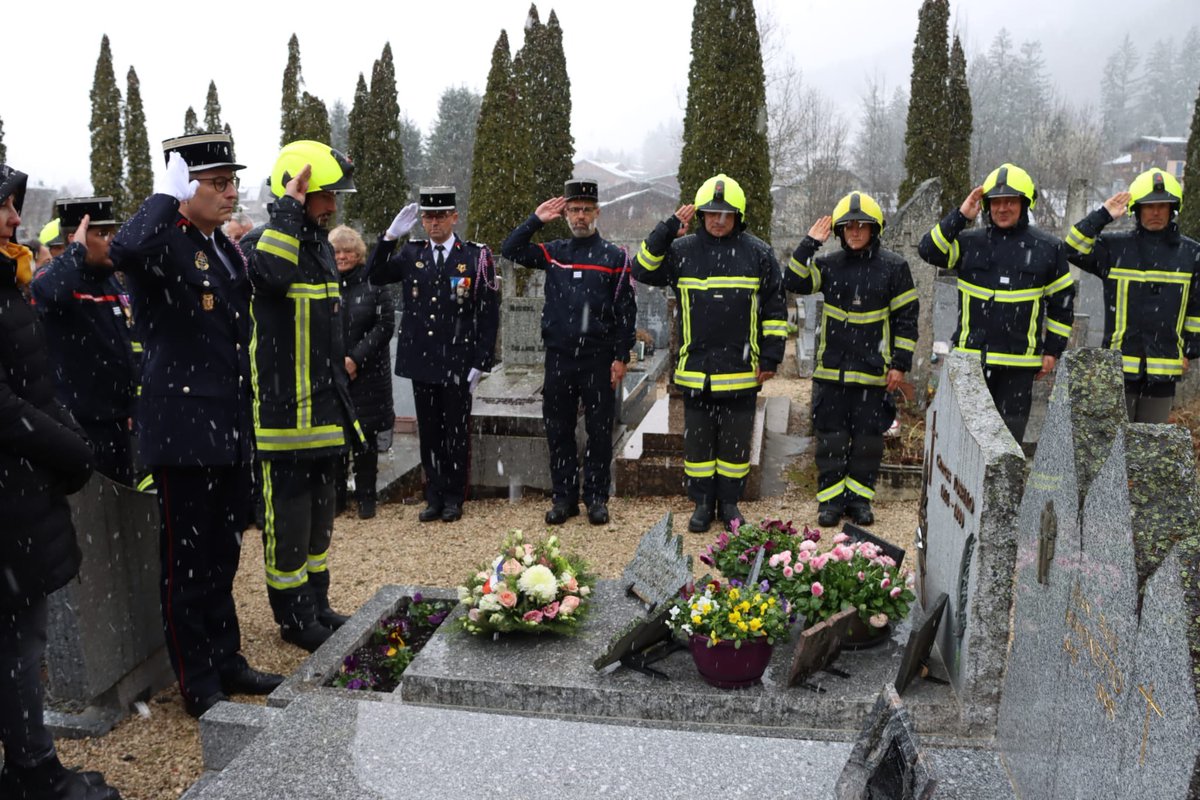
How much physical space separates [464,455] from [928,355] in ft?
17.2

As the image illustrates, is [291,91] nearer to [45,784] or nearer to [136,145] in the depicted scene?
[136,145]

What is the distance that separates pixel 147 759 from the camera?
12.2 ft

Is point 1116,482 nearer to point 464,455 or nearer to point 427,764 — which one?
point 427,764

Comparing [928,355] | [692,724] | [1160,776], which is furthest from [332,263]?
[928,355]

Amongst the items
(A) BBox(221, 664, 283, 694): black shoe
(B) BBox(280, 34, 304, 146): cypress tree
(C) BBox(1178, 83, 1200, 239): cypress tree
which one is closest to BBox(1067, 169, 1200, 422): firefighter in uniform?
(A) BBox(221, 664, 283, 694): black shoe

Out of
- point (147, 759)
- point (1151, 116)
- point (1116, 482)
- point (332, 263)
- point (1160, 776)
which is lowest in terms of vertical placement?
point (147, 759)

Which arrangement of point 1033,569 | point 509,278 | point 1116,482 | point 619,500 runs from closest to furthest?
point 1116,482, point 1033,569, point 619,500, point 509,278

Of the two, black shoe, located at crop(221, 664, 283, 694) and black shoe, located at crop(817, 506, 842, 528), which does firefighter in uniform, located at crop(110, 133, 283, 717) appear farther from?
black shoe, located at crop(817, 506, 842, 528)

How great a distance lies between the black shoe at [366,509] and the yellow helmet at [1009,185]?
4348 mm

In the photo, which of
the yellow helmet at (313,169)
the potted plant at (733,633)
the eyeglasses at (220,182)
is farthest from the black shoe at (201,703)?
the yellow helmet at (313,169)

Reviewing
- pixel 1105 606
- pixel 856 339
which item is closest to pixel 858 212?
pixel 856 339

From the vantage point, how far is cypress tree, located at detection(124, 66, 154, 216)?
30719 millimetres

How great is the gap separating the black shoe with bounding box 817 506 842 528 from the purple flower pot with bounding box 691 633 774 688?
2.81 metres

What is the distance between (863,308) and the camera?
601 centimetres
